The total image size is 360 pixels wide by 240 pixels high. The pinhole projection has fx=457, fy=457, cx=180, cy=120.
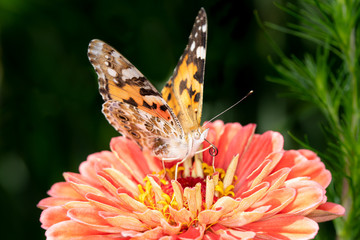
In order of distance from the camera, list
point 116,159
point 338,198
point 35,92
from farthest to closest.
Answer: point 35,92
point 116,159
point 338,198

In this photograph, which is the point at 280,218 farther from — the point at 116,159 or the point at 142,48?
the point at 142,48

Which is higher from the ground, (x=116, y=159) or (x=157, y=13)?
(x=157, y=13)

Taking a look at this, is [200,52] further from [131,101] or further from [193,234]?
[193,234]

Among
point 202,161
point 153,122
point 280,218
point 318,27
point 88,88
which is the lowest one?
point 280,218

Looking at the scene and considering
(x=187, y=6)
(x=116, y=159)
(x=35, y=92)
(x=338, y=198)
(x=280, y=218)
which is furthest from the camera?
(x=35, y=92)

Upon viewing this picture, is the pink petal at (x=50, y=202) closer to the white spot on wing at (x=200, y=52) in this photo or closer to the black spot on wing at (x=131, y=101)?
the black spot on wing at (x=131, y=101)

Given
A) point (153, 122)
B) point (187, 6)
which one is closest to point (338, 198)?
point (153, 122)

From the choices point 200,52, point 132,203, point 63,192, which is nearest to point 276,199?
point 132,203
